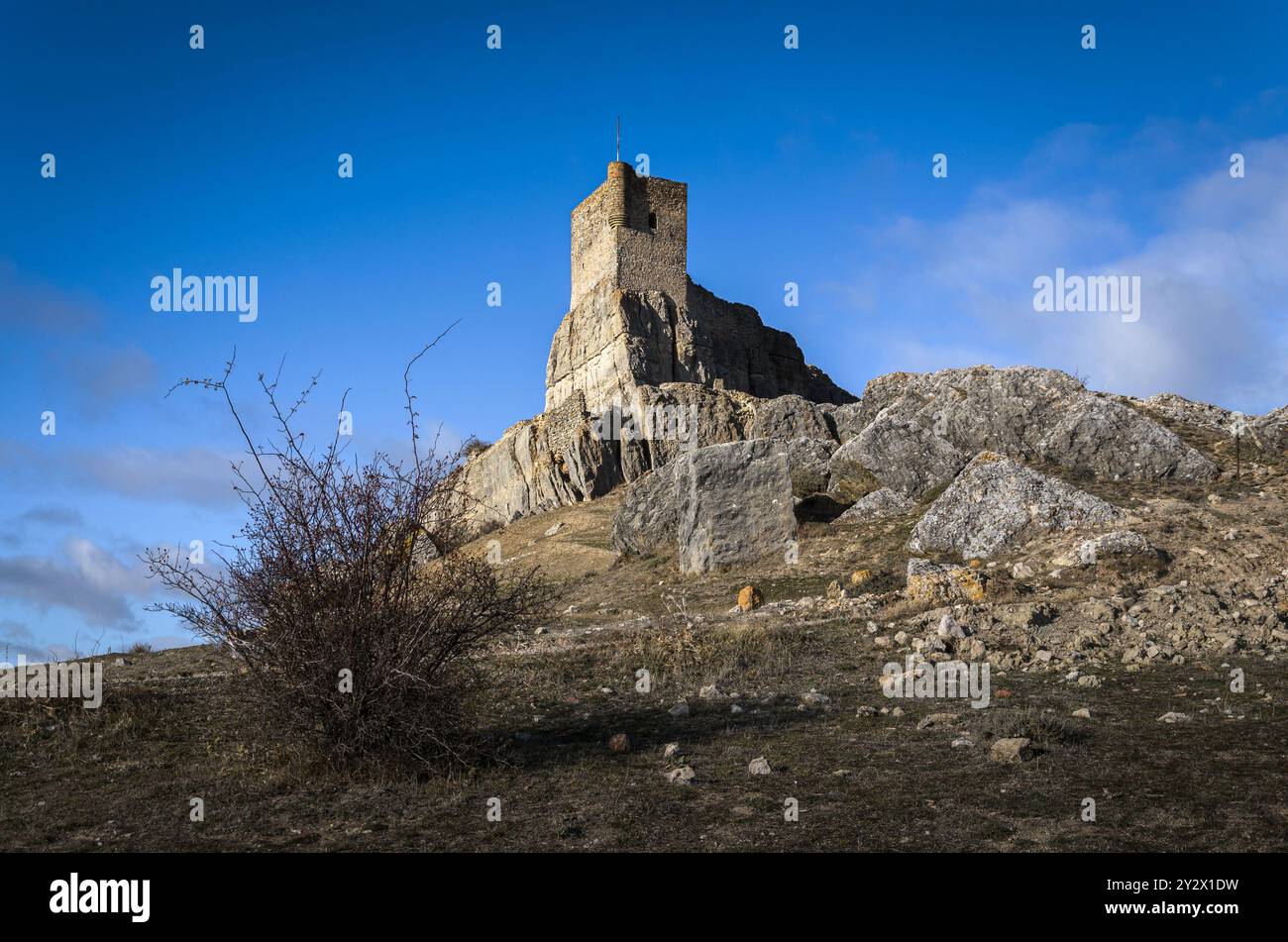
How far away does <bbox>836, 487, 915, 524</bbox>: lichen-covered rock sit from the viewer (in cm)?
1869

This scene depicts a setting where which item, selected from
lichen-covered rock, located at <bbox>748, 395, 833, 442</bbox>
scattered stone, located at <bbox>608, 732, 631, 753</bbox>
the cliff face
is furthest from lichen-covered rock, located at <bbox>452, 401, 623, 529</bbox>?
scattered stone, located at <bbox>608, 732, 631, 753</bbox>

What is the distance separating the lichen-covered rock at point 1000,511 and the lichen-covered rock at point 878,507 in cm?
155

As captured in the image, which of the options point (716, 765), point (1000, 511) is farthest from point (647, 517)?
point (716, 765)

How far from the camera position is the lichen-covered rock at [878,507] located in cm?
1869

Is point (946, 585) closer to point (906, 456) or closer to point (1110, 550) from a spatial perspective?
point (1110, 550)

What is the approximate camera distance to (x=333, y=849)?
530 cm

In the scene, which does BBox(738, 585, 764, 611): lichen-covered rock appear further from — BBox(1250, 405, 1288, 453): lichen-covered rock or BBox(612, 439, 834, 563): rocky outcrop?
BBox(1250, 405, 1288, 453): lichen-covered rock

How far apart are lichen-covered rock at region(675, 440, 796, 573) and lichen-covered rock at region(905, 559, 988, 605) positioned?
455 centimetres

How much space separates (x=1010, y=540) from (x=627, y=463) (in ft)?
61.3

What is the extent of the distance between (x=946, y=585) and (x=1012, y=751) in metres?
6.94
